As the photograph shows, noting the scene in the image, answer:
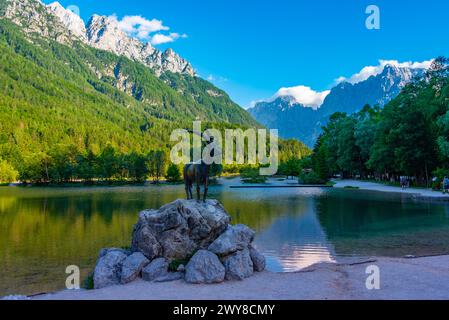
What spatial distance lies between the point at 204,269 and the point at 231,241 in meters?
1.77

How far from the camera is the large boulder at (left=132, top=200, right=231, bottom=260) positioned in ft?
45.3

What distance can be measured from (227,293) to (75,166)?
116 m

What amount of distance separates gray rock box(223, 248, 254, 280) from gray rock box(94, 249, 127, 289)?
3.65 metres

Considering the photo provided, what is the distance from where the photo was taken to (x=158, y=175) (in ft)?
452

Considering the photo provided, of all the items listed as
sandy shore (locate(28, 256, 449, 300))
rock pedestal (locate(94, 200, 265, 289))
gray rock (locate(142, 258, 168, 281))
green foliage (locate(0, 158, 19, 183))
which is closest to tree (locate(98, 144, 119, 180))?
green foliage (locate(0, 158, 19, 183))

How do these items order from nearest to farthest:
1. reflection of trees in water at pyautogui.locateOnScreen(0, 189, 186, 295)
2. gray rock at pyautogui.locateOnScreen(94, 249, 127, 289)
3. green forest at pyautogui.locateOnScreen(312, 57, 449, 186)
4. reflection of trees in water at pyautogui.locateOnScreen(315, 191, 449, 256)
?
gray rock at pyautogui.locateOnScreen(94, 249, 127, 289) < reflection of trees in water at pyautogui.locateOnScreen(0, 189, 186, 295) < reflection of trees in water at pyautogui.locateOnScreen(315, 191, 449, 256) < green forest at pyautogui.locateOnScreen(312, 57, 449, 186)

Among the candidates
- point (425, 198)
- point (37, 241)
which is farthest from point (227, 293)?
point (425, 198)

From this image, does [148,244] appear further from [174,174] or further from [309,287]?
[174,174]

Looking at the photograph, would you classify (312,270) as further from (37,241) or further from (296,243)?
(37,241)

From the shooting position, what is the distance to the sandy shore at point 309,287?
10273mm

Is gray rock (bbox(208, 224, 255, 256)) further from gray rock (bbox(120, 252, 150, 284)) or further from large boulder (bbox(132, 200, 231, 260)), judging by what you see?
gray rock (bbox(120, 252, 150, 284))

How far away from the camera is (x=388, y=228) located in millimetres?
23953

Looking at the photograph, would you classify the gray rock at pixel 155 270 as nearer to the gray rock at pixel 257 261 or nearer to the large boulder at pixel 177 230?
the large boulder at pixel 177 230

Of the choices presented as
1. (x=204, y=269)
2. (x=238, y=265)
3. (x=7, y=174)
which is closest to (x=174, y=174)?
(x=7, y=174)
